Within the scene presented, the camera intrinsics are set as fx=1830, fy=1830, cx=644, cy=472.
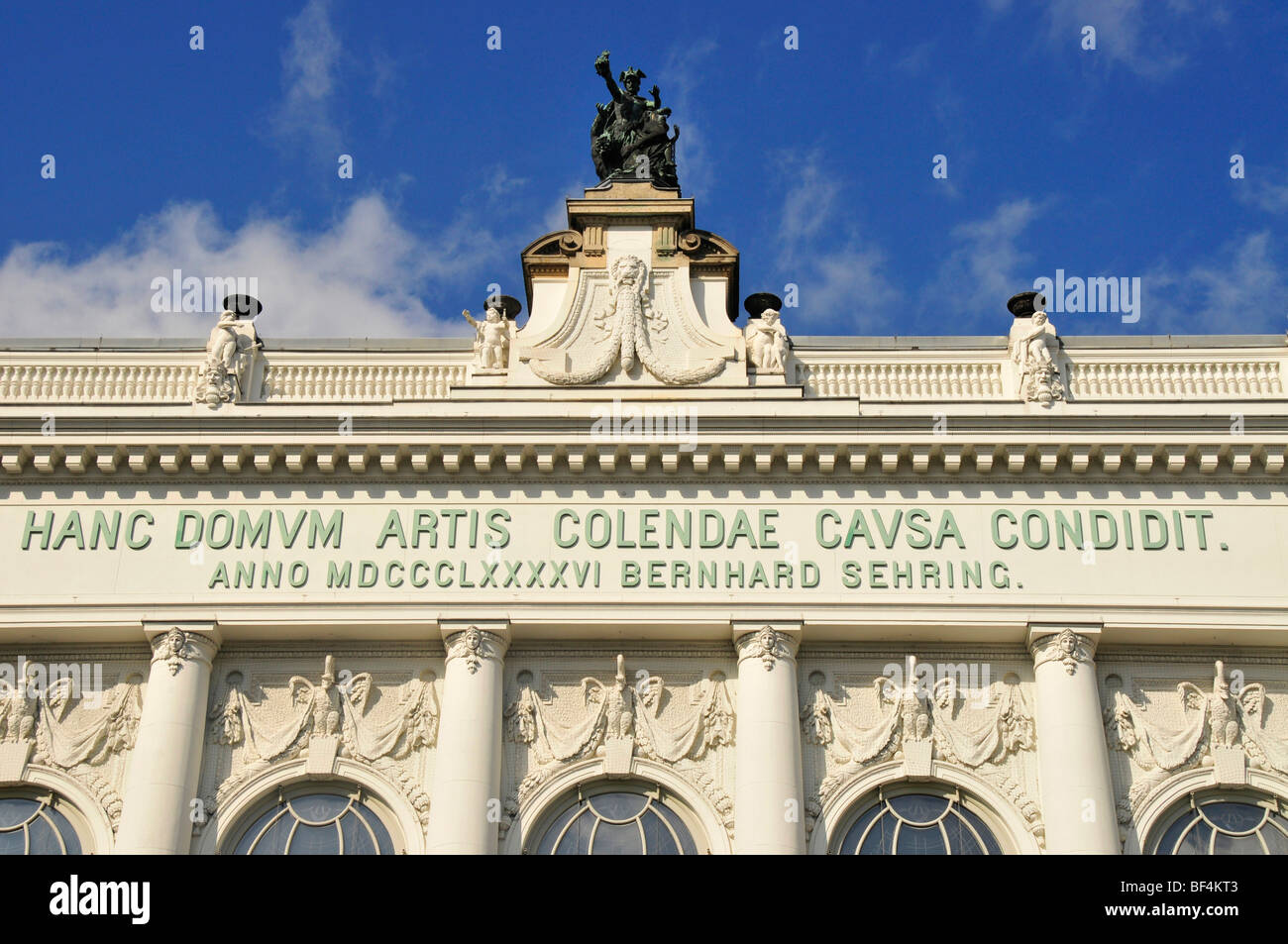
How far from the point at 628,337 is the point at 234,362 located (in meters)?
5.48

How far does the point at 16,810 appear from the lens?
23.4m

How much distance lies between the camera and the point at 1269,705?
23.4 meters

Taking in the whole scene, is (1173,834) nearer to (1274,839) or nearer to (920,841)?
(1274,839)

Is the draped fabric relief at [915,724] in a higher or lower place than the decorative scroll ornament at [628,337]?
lower

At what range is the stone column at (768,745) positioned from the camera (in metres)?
22.2

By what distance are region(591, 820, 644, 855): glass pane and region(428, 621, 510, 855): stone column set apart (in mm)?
1371

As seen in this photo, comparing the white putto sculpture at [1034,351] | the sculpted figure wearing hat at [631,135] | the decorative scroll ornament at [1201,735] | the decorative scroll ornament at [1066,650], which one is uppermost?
the sculpted figure wearing hat at [631,135]

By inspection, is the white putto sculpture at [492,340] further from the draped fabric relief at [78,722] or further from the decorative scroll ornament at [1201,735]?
Result: the decorative scroll ornament at [1201,735]

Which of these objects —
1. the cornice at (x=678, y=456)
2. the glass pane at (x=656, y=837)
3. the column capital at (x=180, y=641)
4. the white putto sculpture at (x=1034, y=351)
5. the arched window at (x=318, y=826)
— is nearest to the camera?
the glass pane at (x=656, y=837)

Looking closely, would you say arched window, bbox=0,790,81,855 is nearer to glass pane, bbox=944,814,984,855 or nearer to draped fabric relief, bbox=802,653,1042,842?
draped fabric relief, bbox=802,653,1042,842

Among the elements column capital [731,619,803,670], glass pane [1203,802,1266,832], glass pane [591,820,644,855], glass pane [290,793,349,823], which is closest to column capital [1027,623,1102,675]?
glass pane [1203,802,1266,832]

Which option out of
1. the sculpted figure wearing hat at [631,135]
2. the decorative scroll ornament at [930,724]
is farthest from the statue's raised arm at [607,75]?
the decorative scroll ornament at [930,724]

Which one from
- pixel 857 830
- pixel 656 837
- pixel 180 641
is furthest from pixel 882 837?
pixel 180 641

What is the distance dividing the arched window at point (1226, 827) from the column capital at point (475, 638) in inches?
338
